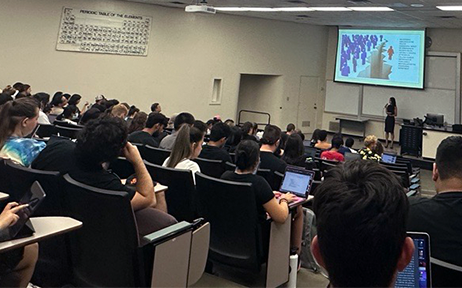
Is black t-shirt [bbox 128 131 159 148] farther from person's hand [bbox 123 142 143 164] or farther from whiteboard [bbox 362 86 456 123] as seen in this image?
whiteboard [bbox 362 86 456 123]

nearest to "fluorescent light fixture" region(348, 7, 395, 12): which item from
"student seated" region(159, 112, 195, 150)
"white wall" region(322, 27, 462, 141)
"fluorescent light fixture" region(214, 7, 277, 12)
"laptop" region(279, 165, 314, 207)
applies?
"fluorescent light fixture" region(214, 7, 277, 12)

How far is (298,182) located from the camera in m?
3.36

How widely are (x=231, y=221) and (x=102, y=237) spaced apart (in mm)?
990

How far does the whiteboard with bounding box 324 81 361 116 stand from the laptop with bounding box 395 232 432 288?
12.7 metres

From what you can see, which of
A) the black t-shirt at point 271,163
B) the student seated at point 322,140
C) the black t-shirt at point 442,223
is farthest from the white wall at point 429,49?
the black t-shirt at point 442,223

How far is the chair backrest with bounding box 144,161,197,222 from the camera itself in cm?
324

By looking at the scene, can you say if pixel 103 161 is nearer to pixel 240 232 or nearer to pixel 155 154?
pixel 240 232

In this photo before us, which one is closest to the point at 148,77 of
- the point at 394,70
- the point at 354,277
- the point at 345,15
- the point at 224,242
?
the point at 345,15

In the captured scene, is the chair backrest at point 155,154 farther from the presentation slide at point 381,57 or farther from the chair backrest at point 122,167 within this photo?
the presentation slide at point 381,57

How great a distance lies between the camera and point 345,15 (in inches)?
419

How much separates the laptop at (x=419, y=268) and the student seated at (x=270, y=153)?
290 centimetres

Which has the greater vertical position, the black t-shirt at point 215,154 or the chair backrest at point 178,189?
the black t-shirt at point 215,154

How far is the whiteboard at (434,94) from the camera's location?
38.0 feet

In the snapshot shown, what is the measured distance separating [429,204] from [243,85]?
11.8m
